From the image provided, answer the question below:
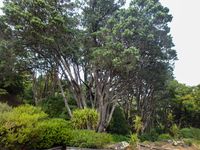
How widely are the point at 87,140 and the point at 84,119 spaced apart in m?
2.12

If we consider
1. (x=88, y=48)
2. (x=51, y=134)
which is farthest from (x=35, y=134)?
(x=88, y=48)

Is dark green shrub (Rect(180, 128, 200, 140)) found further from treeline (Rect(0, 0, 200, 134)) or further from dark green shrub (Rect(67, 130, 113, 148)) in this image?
dark green shrub (Rect(67, 130, 113, 148))

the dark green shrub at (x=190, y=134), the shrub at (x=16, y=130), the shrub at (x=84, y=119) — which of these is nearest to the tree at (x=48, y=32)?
the shrub at (x=84, y=119)

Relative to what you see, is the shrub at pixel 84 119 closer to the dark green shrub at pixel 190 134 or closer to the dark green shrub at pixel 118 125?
the dark green shrub at pixel 118 125

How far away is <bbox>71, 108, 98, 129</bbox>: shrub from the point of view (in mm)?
14599

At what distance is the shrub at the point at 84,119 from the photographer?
1460 cm

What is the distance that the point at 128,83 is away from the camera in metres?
18.4

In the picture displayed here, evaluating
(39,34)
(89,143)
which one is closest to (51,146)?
(89,143)

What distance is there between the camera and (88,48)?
17438mm

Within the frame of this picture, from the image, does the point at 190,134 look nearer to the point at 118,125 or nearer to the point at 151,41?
the point at 118,125

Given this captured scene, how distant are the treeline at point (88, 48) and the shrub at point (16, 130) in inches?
230

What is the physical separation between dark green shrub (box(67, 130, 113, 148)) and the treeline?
3.45 m

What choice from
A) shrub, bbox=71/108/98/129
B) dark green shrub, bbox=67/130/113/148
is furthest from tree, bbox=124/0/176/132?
dark green shrub, bbox=67/130/113/148

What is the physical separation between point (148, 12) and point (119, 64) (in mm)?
3635
